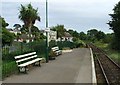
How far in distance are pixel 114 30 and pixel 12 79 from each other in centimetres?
4840

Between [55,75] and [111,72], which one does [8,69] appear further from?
[111,72]

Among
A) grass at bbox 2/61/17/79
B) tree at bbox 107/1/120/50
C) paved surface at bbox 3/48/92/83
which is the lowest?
paved surface at bbox 3/48/92/83

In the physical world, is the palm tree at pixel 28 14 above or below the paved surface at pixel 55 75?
above

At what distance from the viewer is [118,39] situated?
60.3 m

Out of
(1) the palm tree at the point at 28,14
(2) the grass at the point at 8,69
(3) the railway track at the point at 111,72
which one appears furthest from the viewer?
(1) the palm tree at the point at 28,14

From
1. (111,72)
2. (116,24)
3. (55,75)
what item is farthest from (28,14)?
(55,75)

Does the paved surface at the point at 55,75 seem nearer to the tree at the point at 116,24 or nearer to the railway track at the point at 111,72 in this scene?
the railway track at the point at 111,72

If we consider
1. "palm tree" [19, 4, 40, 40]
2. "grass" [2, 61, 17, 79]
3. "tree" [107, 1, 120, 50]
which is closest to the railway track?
"grass" [2, 61, 17, 79]

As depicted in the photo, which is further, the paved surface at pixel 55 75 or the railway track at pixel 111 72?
the railway track at pixel 111 72

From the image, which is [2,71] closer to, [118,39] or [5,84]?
[5,84]

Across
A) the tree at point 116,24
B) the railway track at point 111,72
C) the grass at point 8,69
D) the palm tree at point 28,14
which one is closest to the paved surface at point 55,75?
the grass at point 8,69

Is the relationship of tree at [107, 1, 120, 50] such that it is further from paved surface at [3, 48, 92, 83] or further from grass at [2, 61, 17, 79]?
grass at [2, 61, 17, 79]

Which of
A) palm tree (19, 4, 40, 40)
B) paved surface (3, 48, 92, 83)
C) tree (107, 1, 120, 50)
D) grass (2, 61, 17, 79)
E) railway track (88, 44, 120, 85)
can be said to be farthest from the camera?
palm tree (19, 4, 40, 40)

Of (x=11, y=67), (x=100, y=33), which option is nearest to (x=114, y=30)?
(x=11, y=67)
